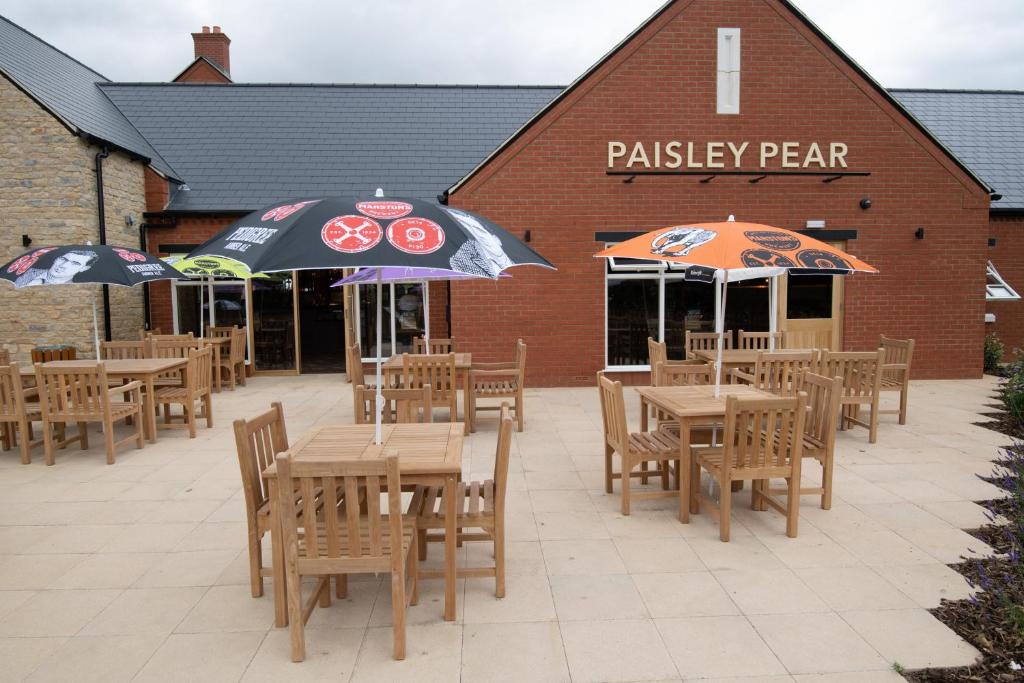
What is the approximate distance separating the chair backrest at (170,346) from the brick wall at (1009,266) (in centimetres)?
1456

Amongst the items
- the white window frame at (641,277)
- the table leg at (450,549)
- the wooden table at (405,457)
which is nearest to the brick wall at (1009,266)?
the white window frame at (641,277)

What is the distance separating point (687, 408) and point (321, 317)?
10.2 meters

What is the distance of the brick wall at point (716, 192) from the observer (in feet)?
33.0

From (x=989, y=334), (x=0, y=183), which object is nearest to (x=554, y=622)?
(x=0, y=183)

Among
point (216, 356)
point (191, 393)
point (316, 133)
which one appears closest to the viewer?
point (191, 393)

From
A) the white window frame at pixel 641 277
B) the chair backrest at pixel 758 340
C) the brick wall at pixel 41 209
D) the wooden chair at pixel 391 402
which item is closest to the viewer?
the wooden chair at pixel 391 402

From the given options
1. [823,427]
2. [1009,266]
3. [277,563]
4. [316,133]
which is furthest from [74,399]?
[1009,266]

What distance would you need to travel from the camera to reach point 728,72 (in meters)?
10.2

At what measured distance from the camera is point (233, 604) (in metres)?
3.41

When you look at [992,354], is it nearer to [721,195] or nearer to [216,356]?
[721,195]

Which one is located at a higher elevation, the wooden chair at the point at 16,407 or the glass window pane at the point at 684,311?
the glass window pane at the point at 684,311

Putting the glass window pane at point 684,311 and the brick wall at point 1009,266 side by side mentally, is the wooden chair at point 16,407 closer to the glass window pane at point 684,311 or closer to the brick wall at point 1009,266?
the glass window pane at point 684,311

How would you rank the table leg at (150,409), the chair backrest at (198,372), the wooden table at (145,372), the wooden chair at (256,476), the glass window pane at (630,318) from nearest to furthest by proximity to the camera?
the wooden chair at (256,476), the wooden table at (145,372), the table leg at (150,409), the chair backrest at (198,372), the glass window pane at (630,318)

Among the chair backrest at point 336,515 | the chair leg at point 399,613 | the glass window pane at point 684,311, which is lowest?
the chair leg at point 399,613
